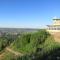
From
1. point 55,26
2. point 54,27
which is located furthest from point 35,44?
point 55,26

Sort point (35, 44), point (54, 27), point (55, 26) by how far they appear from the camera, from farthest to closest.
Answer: point (55, 26), point (54, 27), point (35, 44)

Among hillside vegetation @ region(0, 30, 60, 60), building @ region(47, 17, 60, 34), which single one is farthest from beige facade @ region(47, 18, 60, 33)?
hillside vegetation @ region(0, 30, 60, 60)

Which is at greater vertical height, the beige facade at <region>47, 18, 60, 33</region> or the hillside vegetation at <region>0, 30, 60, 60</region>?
the beige facade at <region>47, 18, 60, 33</region>

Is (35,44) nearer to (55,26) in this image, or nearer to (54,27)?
(54,27)

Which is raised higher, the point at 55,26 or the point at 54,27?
the point at 55,26

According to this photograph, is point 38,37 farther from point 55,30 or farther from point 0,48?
point 0,48

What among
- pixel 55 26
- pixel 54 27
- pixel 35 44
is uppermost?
pixel 55 26

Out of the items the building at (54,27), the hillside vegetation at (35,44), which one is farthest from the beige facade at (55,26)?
the hillside vegetation at (35,44)

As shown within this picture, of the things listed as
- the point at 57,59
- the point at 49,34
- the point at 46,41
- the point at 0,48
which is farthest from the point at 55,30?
the point at 57,59

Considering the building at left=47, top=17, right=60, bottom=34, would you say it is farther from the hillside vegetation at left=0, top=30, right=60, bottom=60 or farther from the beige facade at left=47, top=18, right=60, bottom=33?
the hillside vegetation at left=0, top=30, right=60, bottom=60

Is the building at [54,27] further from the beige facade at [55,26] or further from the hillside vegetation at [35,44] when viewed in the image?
the hillside vegetation at [35,44]

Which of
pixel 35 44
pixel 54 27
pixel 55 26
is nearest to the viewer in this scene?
pixel 35 44
